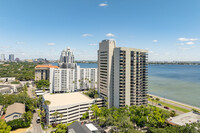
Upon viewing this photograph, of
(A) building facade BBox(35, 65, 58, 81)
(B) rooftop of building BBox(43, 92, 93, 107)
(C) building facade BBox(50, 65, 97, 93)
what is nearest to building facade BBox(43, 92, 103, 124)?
(B) rooftop of building BBox(43, 92, 93, 107)

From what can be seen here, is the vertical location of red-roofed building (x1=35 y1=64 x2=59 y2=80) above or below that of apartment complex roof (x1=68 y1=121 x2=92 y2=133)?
above

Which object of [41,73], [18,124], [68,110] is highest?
[41,73]

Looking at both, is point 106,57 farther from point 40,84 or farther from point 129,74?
point 40,84

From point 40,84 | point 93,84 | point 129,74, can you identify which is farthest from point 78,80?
point 129,74

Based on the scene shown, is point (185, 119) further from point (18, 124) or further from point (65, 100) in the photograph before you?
point (18, 124)

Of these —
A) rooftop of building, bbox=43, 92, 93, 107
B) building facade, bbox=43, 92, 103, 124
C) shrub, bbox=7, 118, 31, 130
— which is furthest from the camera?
rooftop of building, bbox=43, 92, 93, 107

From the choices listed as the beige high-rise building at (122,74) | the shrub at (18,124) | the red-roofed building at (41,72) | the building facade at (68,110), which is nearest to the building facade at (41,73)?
the red-roofed building at (41,72)

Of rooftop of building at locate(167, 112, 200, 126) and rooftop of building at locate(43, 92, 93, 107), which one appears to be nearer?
rooftop of building at locate(167, 112, 200, 126)

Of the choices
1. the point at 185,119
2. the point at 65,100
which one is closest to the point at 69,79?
the point at 65,100

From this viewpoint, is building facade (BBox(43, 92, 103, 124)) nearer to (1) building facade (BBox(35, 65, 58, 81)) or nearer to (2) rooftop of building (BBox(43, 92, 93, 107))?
(2) rooftop of building (BBox(43, 92, 93, 107))

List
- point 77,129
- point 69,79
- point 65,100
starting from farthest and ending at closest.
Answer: point 69,79, point 65,100, point 77,129
